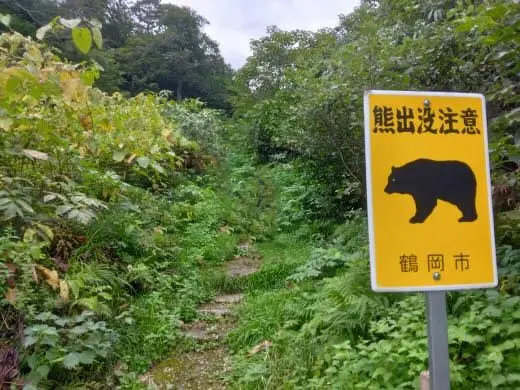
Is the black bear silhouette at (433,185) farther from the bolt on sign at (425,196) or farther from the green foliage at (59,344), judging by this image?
the green foliage at (59,344)

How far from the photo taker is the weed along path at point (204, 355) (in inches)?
106

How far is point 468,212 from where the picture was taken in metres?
1.15

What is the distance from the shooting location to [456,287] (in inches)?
43.9

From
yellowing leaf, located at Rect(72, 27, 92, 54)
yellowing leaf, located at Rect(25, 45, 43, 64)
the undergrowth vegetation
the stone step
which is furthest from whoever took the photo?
the stone step

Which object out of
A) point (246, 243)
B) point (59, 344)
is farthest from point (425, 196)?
point (246, 243)

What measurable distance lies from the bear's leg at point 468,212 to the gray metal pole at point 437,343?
21 cm

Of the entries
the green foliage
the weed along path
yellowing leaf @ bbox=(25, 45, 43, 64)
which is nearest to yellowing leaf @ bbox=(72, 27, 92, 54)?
yellowing leaf @ bbox=(25, 45, 43, 64)

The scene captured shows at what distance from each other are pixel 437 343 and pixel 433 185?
408mm

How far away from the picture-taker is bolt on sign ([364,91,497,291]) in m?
1.11

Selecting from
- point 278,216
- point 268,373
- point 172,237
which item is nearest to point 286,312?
point 268,373

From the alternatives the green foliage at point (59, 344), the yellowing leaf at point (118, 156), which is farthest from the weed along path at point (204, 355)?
the yellowing leaf at point (118, 156)

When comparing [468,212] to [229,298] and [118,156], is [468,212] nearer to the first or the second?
[229,298]

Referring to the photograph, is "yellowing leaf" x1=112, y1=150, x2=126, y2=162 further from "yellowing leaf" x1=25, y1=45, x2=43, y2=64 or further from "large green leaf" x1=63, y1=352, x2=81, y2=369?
"large green leaf" x1=63, y1=352, x2=81, y2=369

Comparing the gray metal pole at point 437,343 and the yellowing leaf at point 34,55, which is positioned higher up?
the yellowing leaf at point 34,55
